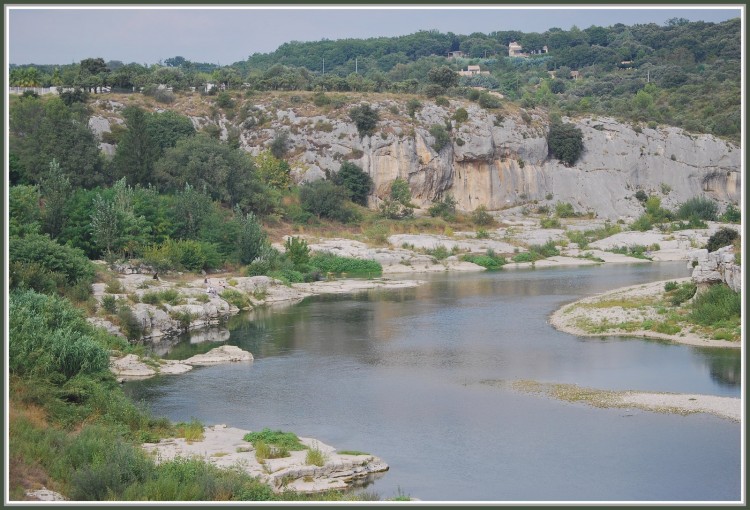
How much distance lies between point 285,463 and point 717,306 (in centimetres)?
2080

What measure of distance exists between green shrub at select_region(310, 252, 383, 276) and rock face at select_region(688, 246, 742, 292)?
936 inches

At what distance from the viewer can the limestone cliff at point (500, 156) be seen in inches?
2985

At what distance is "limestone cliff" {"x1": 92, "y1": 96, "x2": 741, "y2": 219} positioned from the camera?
75.8 metres

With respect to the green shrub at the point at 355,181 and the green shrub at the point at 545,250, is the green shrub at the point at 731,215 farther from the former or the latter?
the green shrub at the point at 355,181

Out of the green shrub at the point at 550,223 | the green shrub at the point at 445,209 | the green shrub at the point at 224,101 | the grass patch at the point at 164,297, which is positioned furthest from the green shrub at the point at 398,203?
the grass patch at the point at 164,297

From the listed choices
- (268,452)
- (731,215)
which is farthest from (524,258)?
(268,452)

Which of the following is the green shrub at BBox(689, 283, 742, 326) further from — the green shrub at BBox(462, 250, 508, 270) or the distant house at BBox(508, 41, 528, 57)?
the distant house at BBox(508, 41, 528, 57)

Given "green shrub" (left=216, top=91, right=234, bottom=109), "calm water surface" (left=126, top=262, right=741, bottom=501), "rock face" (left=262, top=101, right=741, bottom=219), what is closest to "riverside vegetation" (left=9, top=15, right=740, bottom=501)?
"green shrub" (left=216, top=91, right=234, bottom=109)

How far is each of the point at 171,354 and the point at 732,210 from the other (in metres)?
54.7

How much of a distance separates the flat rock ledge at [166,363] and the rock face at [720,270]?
673 inches

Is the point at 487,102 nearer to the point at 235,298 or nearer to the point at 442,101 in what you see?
the point at 442,101

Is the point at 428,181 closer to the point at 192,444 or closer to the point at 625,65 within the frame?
the point at 192,444

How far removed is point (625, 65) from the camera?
136250 millimetres

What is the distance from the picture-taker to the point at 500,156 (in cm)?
7888
